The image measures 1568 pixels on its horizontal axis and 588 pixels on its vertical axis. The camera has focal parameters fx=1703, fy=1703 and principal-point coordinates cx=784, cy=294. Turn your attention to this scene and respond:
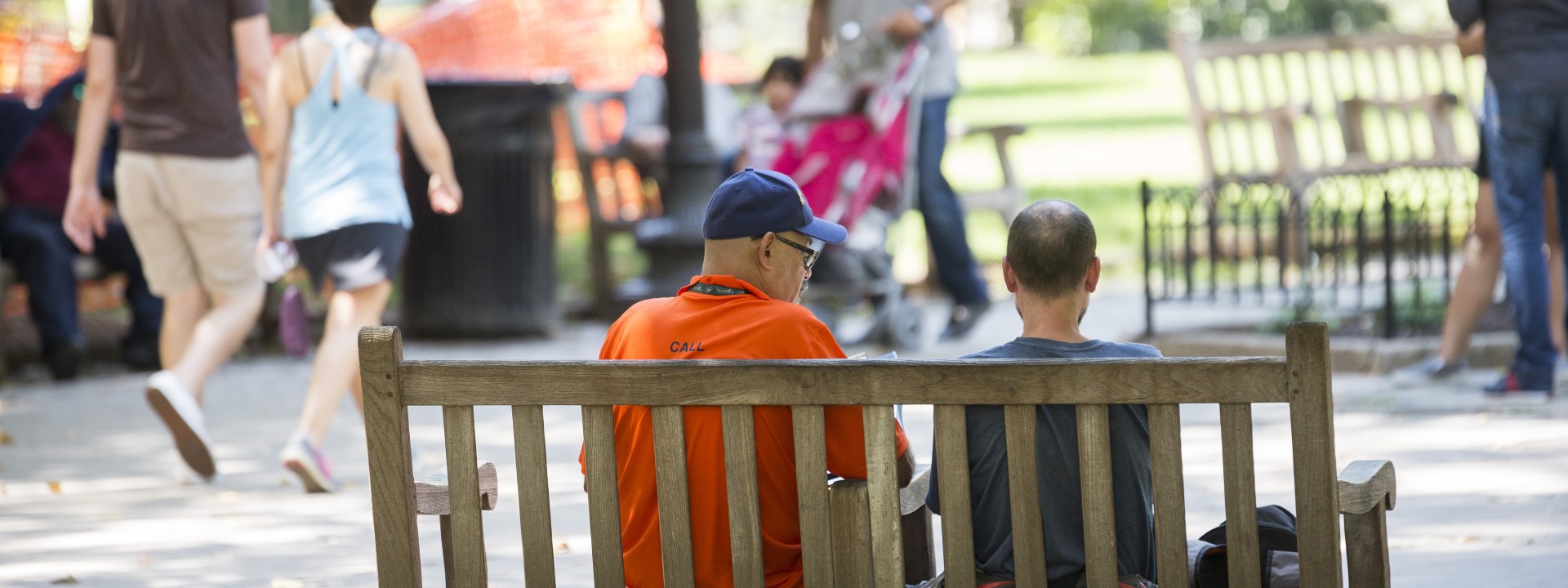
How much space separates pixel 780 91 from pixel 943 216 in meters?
1.20

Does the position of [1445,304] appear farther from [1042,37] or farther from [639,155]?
[1042,37]

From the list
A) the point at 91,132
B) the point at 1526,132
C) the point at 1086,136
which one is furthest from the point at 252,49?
the point at 1086,136

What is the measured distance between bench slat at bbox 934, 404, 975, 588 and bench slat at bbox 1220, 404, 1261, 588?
386mm

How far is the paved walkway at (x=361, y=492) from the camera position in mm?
4430

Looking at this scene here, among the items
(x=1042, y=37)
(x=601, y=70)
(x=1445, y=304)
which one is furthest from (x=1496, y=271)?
(x=1042, y=37)

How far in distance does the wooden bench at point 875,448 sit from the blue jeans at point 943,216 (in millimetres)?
5711

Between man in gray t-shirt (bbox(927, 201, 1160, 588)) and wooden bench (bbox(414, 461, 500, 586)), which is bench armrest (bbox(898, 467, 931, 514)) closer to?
man in gray t-shirt (bbox(927, 201, 1160, 588))

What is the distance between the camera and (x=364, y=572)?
4461 millimetres

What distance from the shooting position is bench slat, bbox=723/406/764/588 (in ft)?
8.69

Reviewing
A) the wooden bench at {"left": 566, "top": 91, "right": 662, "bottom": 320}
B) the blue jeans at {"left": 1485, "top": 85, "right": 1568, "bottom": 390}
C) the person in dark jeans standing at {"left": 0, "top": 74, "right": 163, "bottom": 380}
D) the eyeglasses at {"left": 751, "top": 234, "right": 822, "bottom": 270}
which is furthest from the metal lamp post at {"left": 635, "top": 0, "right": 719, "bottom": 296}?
the eyeglasses at {"left": 751, "top": 234, "right": 822, "bottom": 270}

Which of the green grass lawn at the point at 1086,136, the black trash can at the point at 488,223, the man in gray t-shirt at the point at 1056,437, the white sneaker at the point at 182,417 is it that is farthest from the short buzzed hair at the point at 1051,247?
the green grass lawn at the point at 1086,136

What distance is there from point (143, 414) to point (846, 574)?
541 cm

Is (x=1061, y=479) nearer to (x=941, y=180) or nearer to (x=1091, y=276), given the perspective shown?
(x=1091, y=276)

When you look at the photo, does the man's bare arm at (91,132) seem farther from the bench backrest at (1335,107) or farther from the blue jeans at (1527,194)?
the bench backrest at (1335,107)
